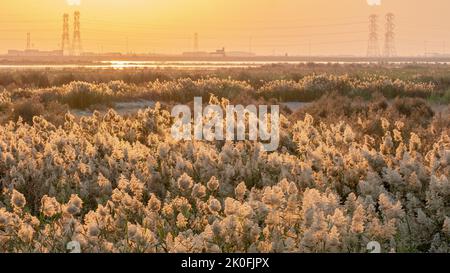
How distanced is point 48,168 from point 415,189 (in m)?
4.43

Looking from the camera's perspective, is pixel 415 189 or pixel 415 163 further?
pixel 415 163

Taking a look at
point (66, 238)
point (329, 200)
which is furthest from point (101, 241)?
point (329, 200)

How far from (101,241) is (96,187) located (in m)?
3.14

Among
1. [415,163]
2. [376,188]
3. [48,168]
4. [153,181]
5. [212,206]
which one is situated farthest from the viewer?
[48,168]

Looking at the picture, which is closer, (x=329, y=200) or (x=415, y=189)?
(x=329, y=200)

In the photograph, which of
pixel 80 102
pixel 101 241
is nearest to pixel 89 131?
pixel 101 241

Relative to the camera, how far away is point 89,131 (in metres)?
12.0

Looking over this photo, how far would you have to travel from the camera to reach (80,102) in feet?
85.1

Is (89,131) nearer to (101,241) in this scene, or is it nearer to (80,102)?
(101,241)
